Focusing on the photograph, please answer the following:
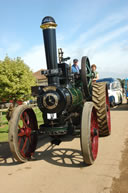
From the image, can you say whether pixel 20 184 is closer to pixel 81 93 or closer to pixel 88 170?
pixel 88 170

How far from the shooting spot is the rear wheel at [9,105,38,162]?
3.04 metres

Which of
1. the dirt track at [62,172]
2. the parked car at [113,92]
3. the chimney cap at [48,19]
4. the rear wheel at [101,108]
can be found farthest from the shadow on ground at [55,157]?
the parked car at [113,92]

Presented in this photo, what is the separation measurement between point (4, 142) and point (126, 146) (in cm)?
333

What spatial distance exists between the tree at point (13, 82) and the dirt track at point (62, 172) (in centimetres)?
1568

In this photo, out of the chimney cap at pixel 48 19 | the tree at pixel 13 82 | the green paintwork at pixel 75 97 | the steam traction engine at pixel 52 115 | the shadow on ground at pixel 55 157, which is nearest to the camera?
the steam traction engine at pixel 52 115

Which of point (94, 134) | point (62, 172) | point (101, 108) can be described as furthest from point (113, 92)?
point (62, 172)

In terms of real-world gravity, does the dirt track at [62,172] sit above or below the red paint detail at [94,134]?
below

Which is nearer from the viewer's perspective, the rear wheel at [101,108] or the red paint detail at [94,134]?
the red paint detail at [94,134]

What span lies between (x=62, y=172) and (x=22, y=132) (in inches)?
43.1

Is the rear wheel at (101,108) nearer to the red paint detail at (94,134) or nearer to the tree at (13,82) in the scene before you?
the red paint detail at (94,134)

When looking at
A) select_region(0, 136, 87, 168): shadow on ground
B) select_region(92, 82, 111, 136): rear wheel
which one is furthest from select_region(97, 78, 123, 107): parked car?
select_region(0, 136, 87, 168): shadow on ground

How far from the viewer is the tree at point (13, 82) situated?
19.3 metres

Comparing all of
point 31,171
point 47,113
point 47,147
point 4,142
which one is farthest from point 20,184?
point 4,142

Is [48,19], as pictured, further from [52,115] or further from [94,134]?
[94,134]
